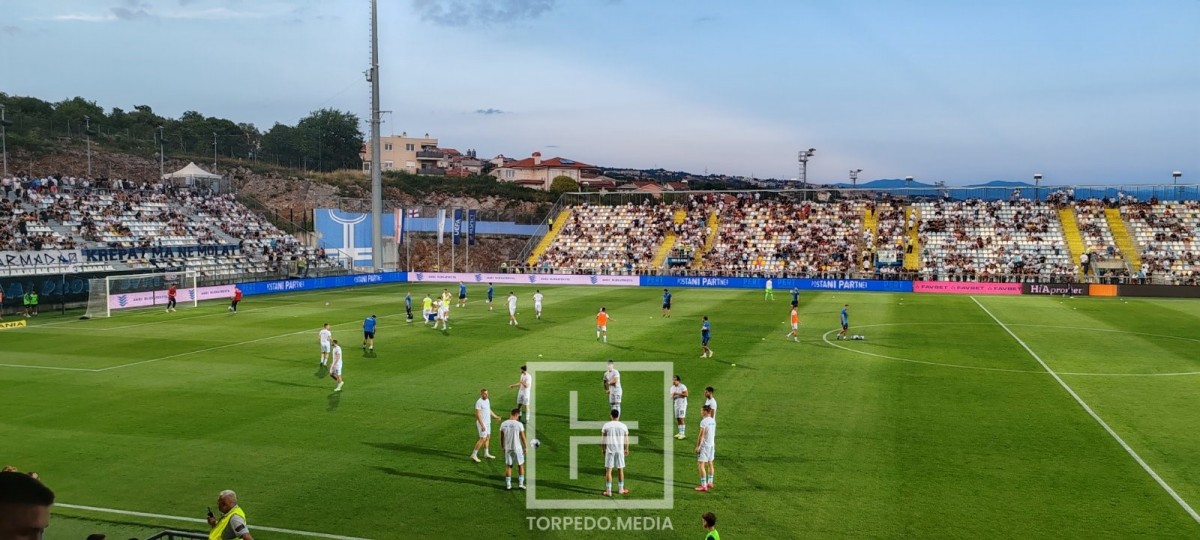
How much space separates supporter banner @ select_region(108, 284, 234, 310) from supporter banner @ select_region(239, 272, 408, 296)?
172cm

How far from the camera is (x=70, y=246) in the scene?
51.0 m

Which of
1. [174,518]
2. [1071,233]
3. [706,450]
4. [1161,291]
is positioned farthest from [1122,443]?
[1071,233]

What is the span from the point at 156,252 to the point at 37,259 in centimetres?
837

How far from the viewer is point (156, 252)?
54.7m

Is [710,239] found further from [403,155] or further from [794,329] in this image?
[403,155]

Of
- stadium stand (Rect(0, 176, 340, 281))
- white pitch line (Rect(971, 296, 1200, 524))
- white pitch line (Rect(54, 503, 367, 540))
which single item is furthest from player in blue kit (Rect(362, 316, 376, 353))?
stadium stand (Rect(0, 176, 340, 281))

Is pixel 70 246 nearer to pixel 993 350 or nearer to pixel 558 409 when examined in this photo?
pixel 558 409

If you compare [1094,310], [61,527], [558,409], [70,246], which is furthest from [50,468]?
[1094,310]

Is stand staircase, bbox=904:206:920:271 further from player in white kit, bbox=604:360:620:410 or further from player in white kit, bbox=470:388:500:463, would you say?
player in white kit, bbox=470:388:500:463

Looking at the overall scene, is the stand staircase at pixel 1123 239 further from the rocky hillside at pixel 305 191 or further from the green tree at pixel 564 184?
the green tree at pixel 564 184

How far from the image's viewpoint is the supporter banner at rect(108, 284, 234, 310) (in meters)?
44.0

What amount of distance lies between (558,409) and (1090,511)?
473 inches

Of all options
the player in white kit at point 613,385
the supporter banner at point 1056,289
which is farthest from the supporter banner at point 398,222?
the player in white kit at point 613,385

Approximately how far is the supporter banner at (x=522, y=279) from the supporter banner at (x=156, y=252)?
15858 millimetres
